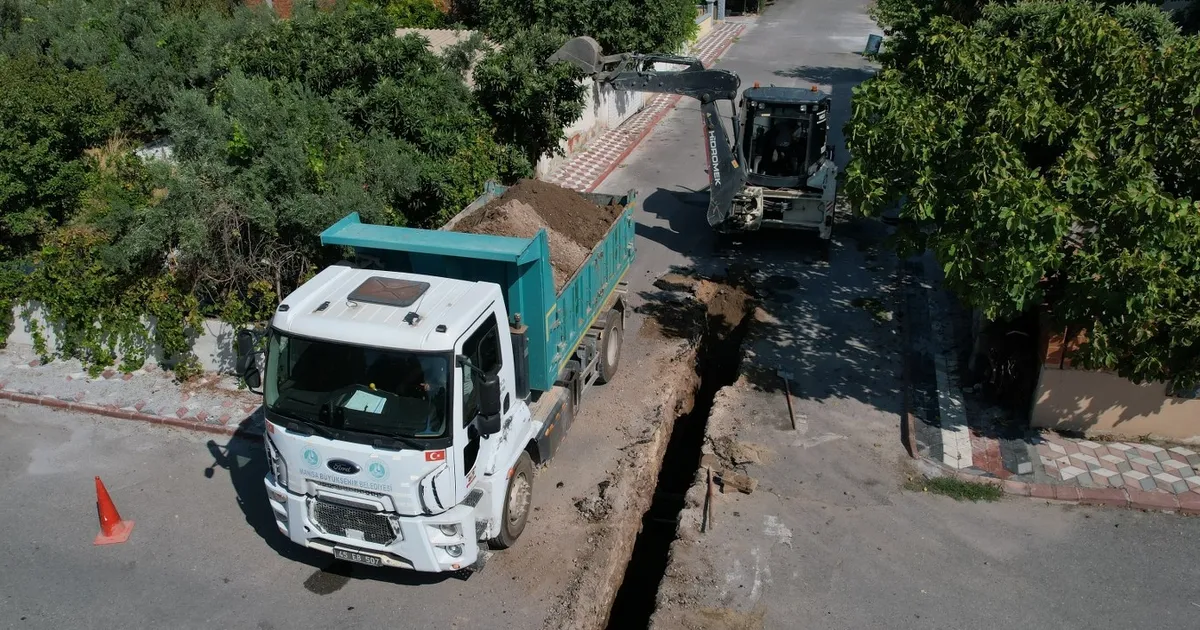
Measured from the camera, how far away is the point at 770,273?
15070mm

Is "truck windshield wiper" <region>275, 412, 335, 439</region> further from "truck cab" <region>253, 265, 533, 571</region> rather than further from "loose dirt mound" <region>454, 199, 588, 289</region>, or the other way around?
"loose dirt mound" <region>454, 199, 588, 289</region>

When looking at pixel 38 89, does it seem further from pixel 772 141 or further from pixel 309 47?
pixel 772 141

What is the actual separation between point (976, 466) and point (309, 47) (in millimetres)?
12547

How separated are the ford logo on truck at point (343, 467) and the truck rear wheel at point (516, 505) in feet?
4.95

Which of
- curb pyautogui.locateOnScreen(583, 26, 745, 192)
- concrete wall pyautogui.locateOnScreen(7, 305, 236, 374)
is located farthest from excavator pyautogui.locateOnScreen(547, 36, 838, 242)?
concrete wall pyautogui.locateOnScreen(7, 305, 236, 374)

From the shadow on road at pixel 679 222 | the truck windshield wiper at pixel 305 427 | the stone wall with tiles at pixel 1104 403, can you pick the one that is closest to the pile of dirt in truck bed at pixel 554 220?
the truck windshield wiper at pixel 305 427

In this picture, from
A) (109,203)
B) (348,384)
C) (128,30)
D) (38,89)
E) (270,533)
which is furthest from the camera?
(128,30)

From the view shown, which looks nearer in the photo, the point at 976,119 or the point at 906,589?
the point at 906,589

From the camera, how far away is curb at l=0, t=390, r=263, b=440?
35.0 ft

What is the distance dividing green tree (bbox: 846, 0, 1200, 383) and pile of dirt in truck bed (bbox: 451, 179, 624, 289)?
3.29m

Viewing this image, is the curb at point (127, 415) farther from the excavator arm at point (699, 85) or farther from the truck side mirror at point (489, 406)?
the excavator arm at point (699, 85)

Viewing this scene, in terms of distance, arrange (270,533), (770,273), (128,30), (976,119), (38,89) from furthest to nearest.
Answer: (128,30) → (770,273) → (38,89) → (976,119) → (270,533)

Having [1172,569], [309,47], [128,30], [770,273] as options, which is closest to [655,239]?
[770,273]

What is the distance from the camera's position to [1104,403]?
10312 millimetres
